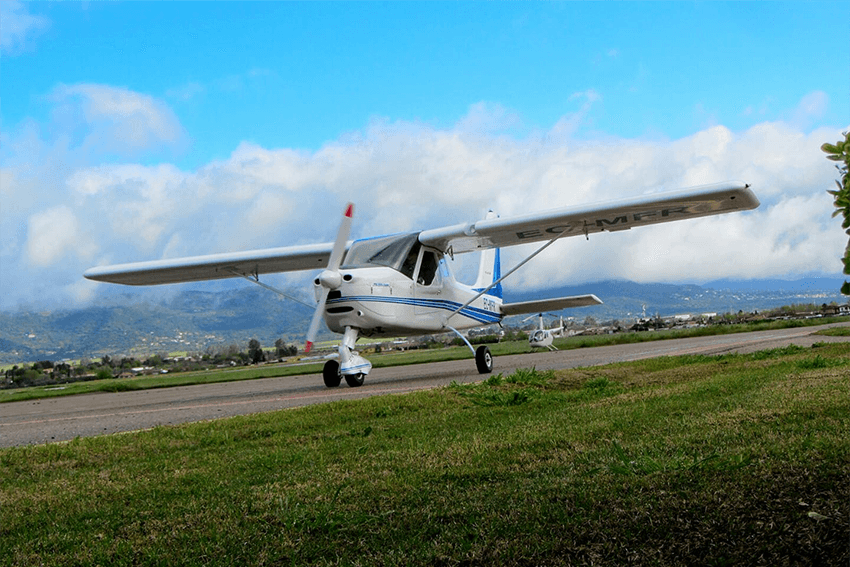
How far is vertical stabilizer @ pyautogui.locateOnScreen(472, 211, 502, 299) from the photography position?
20.9m

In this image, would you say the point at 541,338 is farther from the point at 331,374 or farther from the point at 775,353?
the point at 775,353

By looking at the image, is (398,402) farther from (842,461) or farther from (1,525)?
(842,461)

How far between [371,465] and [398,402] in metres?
3.45

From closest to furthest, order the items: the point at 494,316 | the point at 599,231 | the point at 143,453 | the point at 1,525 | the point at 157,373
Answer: the point at 1,525
the point at 143,453
the point at 599,231
the point at 494,316
the point at 157,373

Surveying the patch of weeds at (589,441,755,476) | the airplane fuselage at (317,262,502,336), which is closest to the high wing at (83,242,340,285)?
the airplane fuselage at (317,262,502,336)

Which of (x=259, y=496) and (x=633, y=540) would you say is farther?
(x=259, y=496)

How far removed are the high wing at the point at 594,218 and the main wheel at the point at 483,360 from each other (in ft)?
8.37

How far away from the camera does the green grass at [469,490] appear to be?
107 inches

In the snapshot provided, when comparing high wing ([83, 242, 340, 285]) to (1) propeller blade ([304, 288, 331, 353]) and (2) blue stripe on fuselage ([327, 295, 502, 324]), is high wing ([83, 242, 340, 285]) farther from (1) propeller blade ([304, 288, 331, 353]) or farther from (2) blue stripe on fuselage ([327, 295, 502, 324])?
(1) propeller blade ([304, 288, 331, 353])

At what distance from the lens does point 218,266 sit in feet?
56.0

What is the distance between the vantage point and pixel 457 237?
619 inches

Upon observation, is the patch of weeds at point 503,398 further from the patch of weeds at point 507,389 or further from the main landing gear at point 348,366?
the main landing gear at point 348,366

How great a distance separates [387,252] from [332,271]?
79.6 inches

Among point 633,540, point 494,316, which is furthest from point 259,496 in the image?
point 494,316
